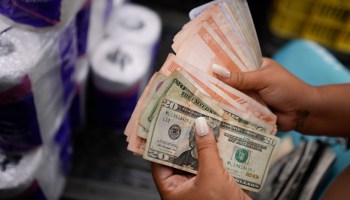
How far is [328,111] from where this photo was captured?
0.92 metres

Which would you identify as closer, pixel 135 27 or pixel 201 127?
pixel 201 127

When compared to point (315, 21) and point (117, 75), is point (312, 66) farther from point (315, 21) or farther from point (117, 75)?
point (117, 75)

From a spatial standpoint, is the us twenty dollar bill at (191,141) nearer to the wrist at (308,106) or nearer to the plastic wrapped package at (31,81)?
the wrist at (308,106)

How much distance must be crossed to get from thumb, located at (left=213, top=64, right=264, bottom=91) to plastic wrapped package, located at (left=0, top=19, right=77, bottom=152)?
40cm

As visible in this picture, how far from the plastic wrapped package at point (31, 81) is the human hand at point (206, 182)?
0.36m

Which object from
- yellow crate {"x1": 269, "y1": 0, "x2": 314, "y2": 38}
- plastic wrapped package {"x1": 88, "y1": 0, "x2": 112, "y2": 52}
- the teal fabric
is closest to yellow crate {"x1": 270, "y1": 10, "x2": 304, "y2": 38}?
yellow crate {"x1": 269, "y1": 0, "x2": 314, "y2": 38}

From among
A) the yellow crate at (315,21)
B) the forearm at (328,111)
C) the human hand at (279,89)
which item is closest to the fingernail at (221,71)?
the human hand at (279,89)

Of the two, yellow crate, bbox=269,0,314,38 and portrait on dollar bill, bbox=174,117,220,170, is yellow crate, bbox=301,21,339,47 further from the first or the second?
portrait on dollar bill, bbox=174,117,220,170

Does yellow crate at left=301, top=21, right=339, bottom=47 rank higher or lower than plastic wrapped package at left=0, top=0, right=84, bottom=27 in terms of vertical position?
higher

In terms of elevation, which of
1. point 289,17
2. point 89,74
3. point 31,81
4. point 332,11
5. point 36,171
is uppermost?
point 332,11

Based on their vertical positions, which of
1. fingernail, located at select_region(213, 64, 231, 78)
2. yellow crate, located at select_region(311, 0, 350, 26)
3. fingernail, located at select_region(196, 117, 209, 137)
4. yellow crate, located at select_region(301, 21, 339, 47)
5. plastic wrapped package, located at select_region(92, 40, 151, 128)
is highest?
yellow crate, located at select_region(311, 0, 350, 26)

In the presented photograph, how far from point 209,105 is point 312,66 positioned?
549mm

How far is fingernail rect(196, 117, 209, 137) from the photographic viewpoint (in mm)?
764

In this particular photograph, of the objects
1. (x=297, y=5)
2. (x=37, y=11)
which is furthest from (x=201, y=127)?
(x=297, y=5)
